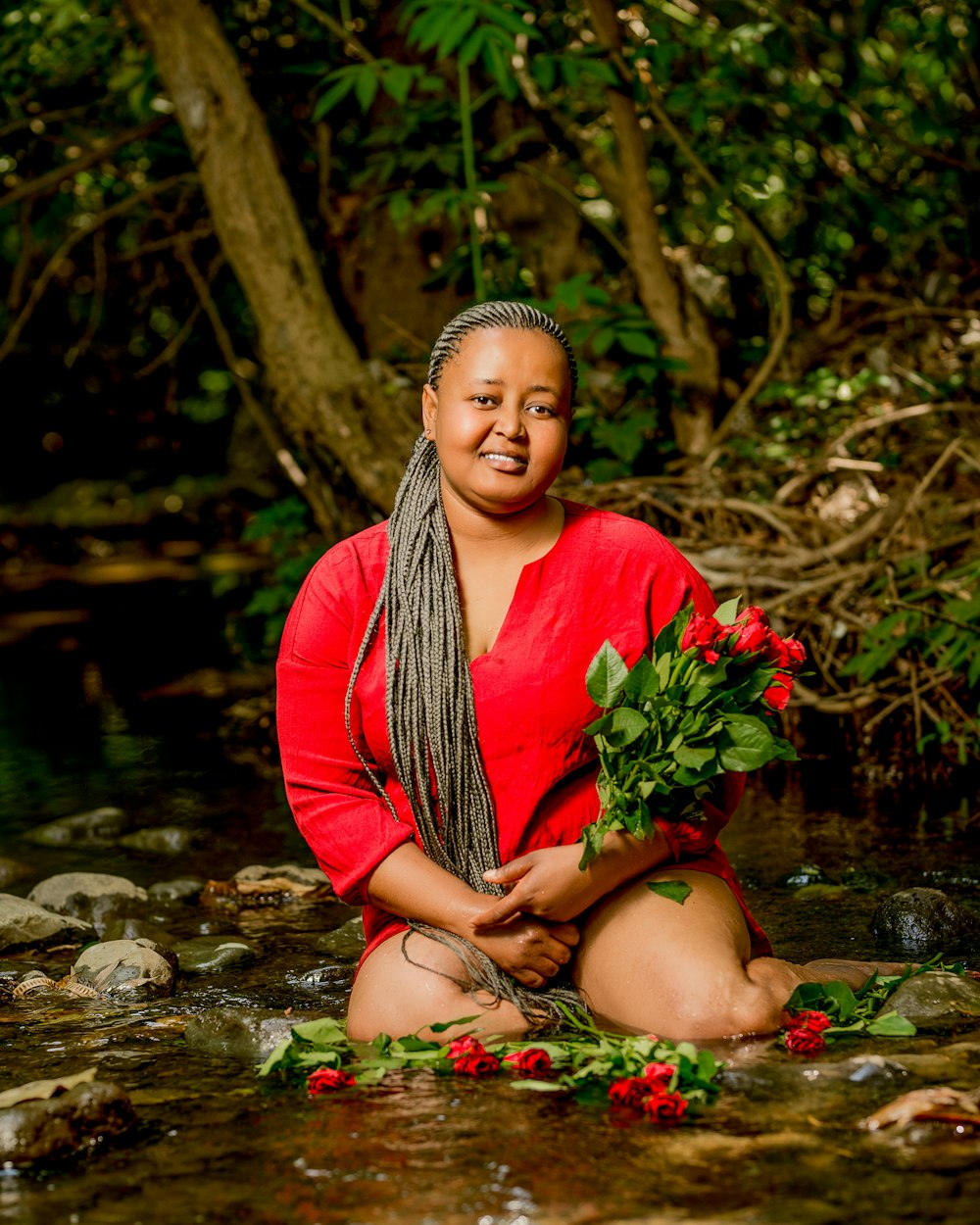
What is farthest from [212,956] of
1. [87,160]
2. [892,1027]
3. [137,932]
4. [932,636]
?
[87,160]

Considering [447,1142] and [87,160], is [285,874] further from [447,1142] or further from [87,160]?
[87,160]

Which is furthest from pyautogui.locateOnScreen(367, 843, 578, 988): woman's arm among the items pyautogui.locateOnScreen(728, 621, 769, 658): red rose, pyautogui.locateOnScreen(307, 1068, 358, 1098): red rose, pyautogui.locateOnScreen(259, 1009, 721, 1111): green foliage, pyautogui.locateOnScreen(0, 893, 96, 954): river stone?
pyautogui.locateOnScreen(0, 893, 96, 954): river stone

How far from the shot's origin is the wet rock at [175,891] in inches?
168

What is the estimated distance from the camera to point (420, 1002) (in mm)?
2670

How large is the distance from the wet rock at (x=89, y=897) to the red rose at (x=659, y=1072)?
2.20m

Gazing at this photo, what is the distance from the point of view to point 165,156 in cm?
769

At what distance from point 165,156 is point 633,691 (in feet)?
19.3

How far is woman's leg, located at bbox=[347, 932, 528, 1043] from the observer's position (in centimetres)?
265

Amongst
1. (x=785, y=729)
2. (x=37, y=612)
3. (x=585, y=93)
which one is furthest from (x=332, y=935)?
(x=37, y=612)

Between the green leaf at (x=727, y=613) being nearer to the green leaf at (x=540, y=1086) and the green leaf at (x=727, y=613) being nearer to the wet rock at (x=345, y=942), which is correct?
the green leaf at (x=540, y=1086)

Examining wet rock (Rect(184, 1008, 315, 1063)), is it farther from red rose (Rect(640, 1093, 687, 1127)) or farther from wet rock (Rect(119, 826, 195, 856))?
wet rock (Rect(119, 826, 195, 856))

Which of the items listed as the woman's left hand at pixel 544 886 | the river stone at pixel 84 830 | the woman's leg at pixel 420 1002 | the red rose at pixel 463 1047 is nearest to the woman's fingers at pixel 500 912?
the woman's left hand at pixel 544 886

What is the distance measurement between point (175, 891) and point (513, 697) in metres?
1.88

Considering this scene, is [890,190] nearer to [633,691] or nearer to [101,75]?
[101,75]
